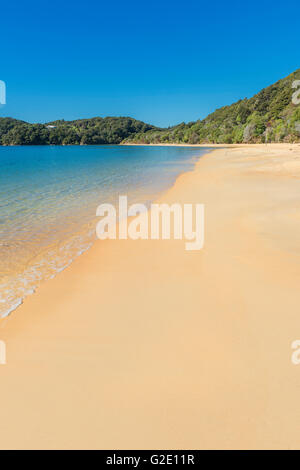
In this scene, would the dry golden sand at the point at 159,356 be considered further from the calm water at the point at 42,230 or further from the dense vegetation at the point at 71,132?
the dense vegetation at the point at 71,132

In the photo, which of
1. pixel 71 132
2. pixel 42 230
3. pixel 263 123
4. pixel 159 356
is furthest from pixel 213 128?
pixel 159 356

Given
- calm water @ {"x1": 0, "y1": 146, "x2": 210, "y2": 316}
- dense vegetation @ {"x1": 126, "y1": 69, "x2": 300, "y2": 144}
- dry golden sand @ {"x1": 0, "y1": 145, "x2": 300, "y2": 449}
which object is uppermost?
dense vegetation @ {"x1": 126, "y1": 69, "x2": 300, "y2": 144}

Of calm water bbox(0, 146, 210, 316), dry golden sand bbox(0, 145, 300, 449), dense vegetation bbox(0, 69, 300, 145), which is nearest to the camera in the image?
dry golden sand bbox(0, 145, 300, 449)

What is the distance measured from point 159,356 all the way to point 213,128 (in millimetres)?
130875

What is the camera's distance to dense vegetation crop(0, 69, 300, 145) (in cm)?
7156

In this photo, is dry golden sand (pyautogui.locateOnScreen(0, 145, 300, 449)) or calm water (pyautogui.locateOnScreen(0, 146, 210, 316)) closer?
dry golden sand (pyautogui.locateOnScreen(0, 145, 300, 449))

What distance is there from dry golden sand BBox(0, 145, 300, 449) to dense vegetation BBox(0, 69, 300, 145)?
66227 millimetres

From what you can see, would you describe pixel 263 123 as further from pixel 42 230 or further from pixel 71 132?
pixel 71 132

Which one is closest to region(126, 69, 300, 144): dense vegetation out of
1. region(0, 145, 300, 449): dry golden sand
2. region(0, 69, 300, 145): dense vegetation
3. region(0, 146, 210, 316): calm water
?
region(0, 69, 300, 145): dense vegetation

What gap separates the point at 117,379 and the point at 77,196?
34.7ft

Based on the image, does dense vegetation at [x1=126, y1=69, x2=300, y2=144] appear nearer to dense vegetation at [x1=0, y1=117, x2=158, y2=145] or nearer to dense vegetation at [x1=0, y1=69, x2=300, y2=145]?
dense vegetation at [x1=0, y1=69, x2=300, y2=145]

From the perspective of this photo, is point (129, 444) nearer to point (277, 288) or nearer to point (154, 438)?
point (154, 438)

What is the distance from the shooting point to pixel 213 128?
4646 inches
